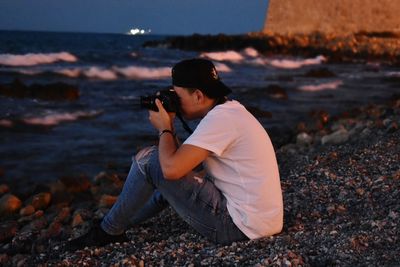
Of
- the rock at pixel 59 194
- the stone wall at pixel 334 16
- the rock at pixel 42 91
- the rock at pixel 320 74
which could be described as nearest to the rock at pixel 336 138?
the rock at pixel 59 194

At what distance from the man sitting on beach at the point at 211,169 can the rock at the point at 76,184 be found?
188 cm

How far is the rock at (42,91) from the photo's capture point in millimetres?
9383

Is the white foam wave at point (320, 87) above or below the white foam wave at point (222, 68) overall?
below

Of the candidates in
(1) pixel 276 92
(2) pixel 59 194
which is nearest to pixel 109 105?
(1) pixel 276 92

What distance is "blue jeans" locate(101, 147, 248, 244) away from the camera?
2.53 meters

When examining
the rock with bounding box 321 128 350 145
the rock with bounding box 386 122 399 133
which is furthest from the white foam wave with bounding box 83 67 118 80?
the rock with bounding box 386 122 399 133

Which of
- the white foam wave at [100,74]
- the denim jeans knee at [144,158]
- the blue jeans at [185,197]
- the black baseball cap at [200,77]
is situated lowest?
the white foam wave at [100,74]

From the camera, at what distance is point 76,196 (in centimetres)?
442

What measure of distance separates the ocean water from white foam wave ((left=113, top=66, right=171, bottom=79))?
2 cm

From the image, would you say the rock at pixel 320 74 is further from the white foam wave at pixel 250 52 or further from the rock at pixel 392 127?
the rock at pixel 392 127

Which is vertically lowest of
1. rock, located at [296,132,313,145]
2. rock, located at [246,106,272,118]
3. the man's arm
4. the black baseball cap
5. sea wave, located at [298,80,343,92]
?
sea wave, located at [298,80,343,92]

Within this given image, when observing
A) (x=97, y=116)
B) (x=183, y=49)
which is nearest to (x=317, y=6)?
(x=183, y=49)

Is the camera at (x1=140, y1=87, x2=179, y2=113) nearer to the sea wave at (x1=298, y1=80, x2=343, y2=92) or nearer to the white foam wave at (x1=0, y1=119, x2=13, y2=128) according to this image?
the white foam wave at (x1=0, y1=119, x2=13, y2=128)

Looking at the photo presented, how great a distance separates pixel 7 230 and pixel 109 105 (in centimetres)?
509
